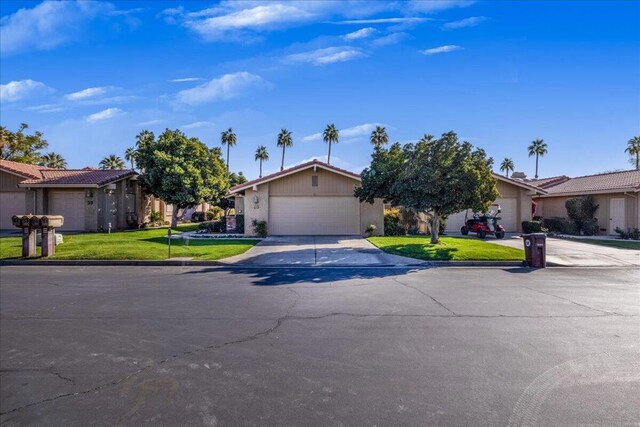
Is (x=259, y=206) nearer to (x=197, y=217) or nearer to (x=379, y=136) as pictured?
(x=197, y=217)

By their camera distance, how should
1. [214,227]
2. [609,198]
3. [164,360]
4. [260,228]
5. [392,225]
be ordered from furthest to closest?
[214,227], [609,198], [392,225], [260,228], [164,360]

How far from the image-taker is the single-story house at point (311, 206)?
24234mm

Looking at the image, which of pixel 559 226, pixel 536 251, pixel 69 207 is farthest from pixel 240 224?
pixel 559 226

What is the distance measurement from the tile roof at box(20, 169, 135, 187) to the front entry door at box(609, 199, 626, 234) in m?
33.2

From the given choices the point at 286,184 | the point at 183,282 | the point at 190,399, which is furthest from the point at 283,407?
the point at 286,184

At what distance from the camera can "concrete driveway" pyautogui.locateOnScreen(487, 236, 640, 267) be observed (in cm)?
1414

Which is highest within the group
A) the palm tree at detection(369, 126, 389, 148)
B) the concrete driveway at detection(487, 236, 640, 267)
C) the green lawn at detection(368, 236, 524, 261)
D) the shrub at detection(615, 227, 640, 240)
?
the palm tree at detection(369, 126, 389, 148)

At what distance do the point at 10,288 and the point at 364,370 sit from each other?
894cm

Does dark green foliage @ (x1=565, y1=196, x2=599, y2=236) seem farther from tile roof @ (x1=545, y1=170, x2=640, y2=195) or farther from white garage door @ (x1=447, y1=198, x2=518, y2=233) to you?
white garage door @ (x1=447, y1=198, x2=518, y2=233)

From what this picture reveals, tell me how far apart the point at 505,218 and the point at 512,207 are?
0.91m

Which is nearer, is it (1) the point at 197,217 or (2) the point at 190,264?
(2) the point at 190,264

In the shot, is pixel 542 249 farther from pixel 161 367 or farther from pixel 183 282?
pixel 161 367

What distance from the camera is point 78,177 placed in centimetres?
2725

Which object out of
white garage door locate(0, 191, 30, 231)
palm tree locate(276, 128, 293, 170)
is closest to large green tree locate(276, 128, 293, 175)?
palm tree locate(276, 128, 293, 170)
